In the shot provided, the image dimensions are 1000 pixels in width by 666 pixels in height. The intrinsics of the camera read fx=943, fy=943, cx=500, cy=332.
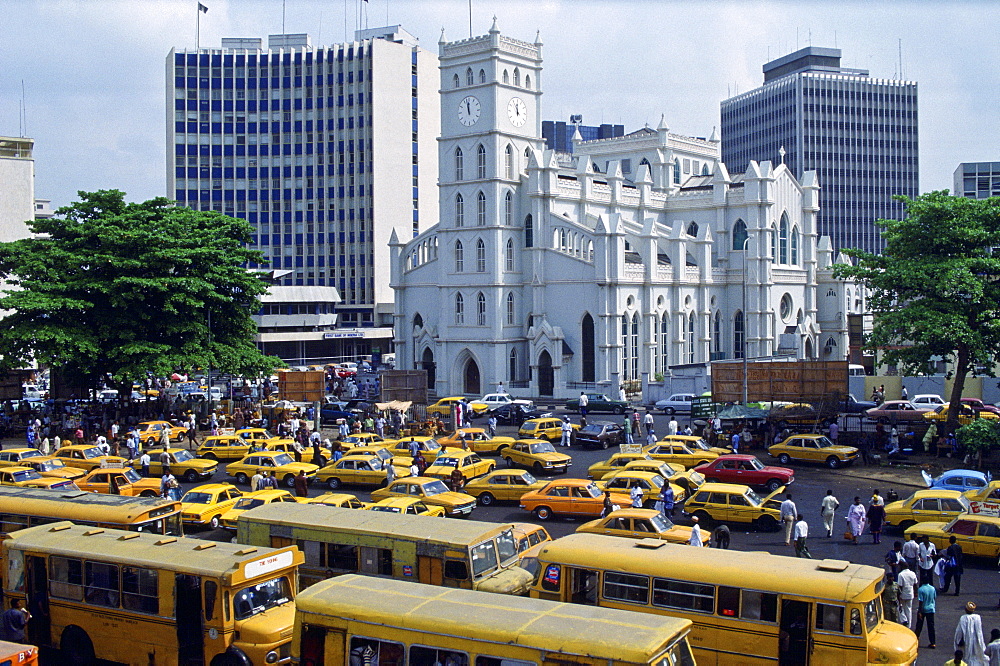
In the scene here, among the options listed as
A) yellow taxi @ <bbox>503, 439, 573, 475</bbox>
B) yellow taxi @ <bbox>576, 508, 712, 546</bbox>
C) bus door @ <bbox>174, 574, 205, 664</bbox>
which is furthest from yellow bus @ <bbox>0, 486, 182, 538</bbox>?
yellow taxi @ <bbox>503, 439, 573, 475</bbox>

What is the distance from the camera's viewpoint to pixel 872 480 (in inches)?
1308

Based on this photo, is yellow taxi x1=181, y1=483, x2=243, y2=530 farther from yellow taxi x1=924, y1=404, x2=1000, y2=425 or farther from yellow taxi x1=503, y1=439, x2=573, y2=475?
yellow taxi x1=924, y1=404, x2=1000, y2=425

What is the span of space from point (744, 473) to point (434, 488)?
10508 millimetres

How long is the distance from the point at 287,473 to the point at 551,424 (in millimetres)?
13539

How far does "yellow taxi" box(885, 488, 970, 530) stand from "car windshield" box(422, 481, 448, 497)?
12383 mm

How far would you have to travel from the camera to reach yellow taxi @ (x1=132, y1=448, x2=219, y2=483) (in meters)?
33.8

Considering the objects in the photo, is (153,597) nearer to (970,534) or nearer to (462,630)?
(462,630)

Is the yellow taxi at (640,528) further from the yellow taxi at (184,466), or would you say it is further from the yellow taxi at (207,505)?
the yellow taxi at (184,466)

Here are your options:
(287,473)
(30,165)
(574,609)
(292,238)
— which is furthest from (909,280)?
(292,238)

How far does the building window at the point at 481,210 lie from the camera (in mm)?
61844

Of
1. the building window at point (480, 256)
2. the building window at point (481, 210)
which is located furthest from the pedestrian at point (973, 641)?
the building window at point (481, 210)

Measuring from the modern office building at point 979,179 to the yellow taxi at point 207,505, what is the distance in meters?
98.0

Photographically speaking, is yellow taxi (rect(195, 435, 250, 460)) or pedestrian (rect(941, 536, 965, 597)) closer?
pedestrian (rect(941, 536, 965, 597))

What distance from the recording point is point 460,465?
32.1 metres
